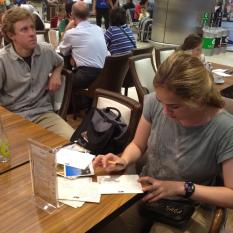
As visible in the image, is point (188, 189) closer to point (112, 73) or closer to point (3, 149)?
point (3, 149)

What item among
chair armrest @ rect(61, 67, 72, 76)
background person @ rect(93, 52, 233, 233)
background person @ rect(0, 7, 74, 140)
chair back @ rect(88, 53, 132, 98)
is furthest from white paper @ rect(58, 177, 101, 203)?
chair back @ rect(88, 53, 132, 98)

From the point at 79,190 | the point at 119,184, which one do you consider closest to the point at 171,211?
the point at 119,184

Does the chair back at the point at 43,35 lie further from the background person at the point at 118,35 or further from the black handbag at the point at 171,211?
the black handbag at the point at 171,211

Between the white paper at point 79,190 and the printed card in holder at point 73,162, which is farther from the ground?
the printed card in holder at point 73,162

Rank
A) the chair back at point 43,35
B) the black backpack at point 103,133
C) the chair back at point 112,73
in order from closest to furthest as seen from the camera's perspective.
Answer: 1. the black backpack at point 103,133
2. the chair back at point 112,73
3. the chair back at point 43,35

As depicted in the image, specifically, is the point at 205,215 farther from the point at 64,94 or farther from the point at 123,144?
the point at 64,94

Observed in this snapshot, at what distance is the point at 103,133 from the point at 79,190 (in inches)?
17.4

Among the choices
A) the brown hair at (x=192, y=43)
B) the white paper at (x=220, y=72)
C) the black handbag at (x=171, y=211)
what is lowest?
the black handbag at (x=171, y=211)

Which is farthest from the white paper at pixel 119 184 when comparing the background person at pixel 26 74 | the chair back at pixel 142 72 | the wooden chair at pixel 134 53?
the wooden chair at pixel 134 53

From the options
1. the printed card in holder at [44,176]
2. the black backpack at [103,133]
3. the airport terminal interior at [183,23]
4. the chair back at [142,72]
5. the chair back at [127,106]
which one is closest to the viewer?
the printed card in holder at [44,176]

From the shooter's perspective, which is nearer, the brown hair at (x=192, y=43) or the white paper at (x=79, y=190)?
the white paper at (x=79, y=190)

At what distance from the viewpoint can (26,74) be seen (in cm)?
238

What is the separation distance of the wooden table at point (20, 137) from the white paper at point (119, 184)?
39cm

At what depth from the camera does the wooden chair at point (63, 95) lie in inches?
98.3
